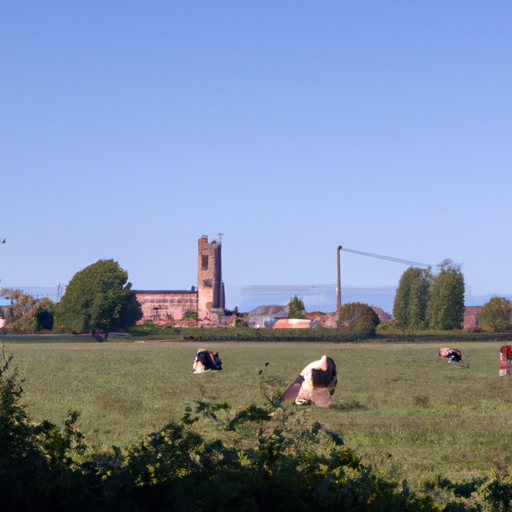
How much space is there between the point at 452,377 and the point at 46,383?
11045mm

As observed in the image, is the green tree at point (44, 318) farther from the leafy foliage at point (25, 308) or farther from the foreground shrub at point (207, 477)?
the foreground shrub at point (207, 477)

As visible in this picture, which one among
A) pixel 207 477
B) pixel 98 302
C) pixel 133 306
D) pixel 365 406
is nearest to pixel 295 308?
pixel 133 306

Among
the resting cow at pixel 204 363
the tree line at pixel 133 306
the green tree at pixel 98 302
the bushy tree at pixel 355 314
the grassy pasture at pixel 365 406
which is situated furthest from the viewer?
the green tree at pixel 98 302

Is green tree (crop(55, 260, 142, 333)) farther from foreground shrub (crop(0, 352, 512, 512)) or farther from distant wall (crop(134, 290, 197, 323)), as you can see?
foreground shrub (crop(0, 352, 512, 512))

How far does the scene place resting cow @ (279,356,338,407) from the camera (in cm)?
1381

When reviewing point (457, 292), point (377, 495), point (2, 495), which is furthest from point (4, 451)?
point (457, 292)

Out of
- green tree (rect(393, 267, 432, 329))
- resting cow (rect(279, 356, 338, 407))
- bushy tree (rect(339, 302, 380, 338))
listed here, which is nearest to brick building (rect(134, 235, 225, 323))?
green tree (rect(393, 267, 432, 329))

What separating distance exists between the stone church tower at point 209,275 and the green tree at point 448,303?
43001mm

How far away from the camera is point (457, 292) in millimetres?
82250

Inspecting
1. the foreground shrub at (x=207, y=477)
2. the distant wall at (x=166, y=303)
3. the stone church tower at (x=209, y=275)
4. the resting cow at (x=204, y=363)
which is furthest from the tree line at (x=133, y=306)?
the foreground shrub at (x=207, y=477)

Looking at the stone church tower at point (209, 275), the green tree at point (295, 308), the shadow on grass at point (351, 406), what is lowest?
the shadow on grass at point (351, 406)

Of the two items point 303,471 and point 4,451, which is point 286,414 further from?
point 4,451

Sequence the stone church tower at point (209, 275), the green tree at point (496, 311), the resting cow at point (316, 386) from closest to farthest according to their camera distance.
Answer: the resting cow at point (316, 386) → the green tree at point (496, 311) → the stone church tower at point (209, 275)

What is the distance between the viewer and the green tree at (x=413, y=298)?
90812 mm
